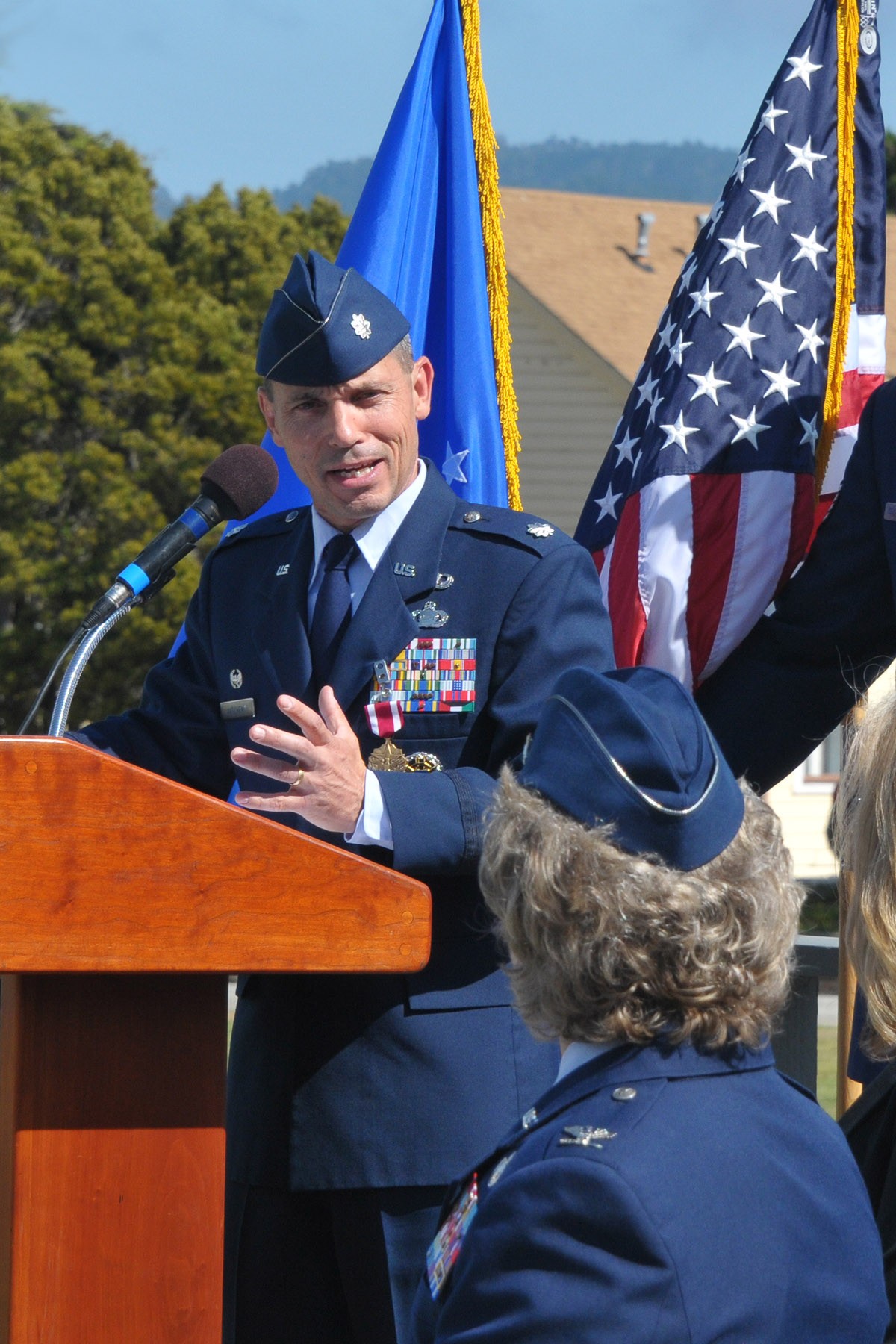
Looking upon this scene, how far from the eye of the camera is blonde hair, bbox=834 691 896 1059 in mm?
1747

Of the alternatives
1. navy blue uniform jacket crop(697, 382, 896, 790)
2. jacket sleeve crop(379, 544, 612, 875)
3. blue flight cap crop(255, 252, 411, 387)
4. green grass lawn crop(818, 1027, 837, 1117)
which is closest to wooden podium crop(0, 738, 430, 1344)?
jacket sleeve crop(379, 544, 612, 875)

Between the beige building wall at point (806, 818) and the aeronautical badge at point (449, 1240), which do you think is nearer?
the aeronautical badge at point (449, 1240)

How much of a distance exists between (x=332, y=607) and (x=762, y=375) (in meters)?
1.72

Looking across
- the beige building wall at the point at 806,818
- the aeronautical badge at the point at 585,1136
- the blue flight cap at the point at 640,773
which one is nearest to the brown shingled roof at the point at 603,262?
the beige building wall at the point at 806,818

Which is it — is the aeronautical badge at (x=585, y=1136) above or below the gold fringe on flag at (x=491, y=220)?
below

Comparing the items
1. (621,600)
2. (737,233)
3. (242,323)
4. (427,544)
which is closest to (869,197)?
(737,233)

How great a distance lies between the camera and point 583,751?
4.45 ft

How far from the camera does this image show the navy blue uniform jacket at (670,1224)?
1.20 meters

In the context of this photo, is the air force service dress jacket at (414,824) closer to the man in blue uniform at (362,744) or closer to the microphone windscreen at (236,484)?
the man in blue uniform at (362,744)

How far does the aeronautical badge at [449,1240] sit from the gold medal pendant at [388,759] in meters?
0.79

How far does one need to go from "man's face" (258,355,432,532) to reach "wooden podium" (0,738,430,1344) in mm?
895

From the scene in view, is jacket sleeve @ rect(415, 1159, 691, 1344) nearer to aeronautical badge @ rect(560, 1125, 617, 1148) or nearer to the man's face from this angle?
aeronautical badge @ rect(560, 1125, 617, 1148)

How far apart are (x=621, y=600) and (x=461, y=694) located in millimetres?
1479

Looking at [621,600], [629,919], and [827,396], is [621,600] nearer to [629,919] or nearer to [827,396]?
[827,396]
